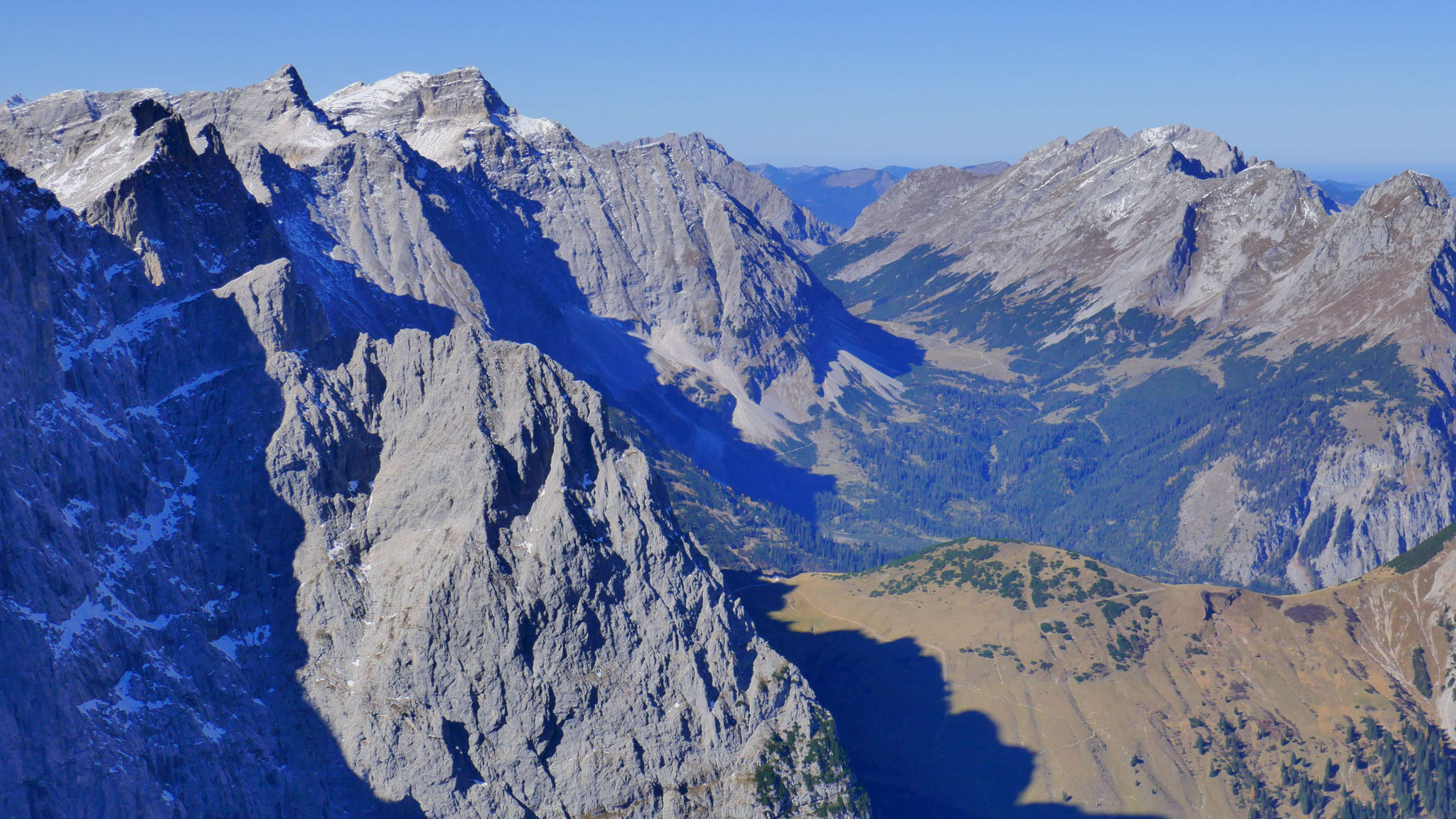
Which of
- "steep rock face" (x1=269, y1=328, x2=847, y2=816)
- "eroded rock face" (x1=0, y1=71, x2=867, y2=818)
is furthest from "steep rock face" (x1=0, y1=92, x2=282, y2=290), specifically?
"steep rock face" (x1=269, y1=328, x2=847, y2=816)

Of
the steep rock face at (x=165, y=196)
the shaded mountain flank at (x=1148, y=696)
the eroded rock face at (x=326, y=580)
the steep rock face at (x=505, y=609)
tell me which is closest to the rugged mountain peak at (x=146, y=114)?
the steep rock face at (x=165, y=196)

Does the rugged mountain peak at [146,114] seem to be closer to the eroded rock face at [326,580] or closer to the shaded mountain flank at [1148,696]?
the eroded rock face at [326,580]

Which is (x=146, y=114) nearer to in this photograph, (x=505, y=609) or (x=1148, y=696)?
(x=505, y=609)

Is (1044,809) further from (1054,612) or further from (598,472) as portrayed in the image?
(598,472)

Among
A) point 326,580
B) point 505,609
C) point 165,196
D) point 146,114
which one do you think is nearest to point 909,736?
point 505,609

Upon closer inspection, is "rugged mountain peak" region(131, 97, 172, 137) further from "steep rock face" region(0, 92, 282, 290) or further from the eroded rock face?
the eroded rock face

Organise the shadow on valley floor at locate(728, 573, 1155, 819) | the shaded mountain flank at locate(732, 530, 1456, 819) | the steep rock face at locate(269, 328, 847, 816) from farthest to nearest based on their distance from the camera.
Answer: the shaded mountain flank at locate(732, 530, 1456, 819) < the shadow on valley floor at locate(728, 573, 1155, 819) < the steep rock face at locate(269, 328, 847, 816)
